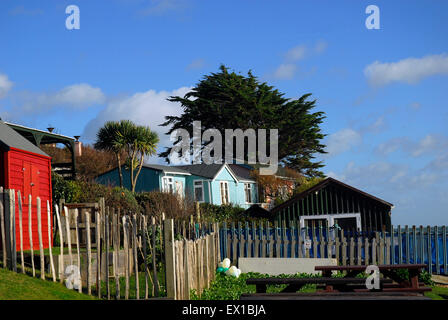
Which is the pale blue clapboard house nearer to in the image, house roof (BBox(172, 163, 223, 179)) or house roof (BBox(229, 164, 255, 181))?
house roof (BBox(172, 163, 223, 179))

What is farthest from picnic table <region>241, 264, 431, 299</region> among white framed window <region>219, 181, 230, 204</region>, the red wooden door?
white framed window <region>219, 181, 230, 204</region>

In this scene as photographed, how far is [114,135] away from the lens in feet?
148

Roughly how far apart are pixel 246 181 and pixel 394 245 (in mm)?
32288

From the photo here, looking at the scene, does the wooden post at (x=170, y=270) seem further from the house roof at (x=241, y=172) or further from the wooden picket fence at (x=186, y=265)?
the house roof at (x=241, y=172)

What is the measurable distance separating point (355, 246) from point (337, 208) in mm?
7789

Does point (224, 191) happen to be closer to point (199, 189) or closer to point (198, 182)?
point (199, 189)

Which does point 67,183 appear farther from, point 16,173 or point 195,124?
point 195,124

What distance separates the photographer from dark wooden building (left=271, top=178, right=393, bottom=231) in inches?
1070

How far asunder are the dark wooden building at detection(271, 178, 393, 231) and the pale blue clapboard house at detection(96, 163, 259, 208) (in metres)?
16.9

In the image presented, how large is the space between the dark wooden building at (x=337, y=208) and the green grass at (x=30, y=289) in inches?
642

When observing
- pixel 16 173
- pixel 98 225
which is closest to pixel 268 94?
pixel 16 173

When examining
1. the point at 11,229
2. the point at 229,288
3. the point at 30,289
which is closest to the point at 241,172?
the point at 229,288

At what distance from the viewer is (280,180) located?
175ft

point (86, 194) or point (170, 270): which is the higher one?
point (86, 194)
